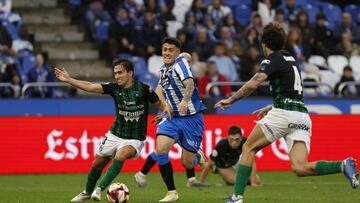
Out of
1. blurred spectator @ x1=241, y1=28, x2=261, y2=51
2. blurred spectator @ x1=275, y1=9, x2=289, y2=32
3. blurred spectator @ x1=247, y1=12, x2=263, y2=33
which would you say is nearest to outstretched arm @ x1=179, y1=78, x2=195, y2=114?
blurred spectator @ x1=241, y1=28, x2=261, y2=51

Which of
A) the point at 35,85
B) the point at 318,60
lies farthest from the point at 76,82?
the point at 318,60

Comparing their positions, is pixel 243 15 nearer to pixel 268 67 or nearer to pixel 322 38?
pixel 322 38

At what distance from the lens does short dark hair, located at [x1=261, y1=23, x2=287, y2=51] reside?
12062 mm

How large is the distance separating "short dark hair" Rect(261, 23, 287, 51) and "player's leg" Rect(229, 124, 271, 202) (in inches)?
39.7

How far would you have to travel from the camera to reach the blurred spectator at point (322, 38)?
88.4 ft

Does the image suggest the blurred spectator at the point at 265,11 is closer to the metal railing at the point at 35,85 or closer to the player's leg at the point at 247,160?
the metal railing at the point at 35,85

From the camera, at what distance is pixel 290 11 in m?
28.0

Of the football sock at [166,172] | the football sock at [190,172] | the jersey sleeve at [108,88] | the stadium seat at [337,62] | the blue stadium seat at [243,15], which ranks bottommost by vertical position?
the football sock at [190,172]

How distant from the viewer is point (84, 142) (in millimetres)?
20828

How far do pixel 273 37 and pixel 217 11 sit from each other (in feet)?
48.6

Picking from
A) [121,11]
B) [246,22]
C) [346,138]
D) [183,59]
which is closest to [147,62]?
[121,11]

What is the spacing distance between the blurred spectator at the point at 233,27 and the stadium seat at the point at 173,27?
4.35ft

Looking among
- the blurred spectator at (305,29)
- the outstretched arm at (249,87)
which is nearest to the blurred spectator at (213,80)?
the blurred spectator at (305,29)

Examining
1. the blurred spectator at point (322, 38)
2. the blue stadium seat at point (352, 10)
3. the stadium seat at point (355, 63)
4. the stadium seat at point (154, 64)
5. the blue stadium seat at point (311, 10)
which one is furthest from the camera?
the blue stadium seat at point (352, 10)
